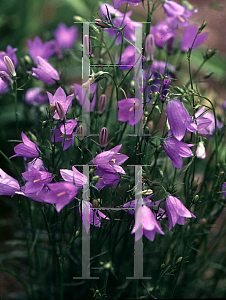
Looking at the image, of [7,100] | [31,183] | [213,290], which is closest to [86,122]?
[31,183]

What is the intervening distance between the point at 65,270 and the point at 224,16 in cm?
89

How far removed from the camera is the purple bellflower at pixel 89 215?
55 centimetres

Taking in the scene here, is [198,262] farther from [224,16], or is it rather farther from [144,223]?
[224,16]

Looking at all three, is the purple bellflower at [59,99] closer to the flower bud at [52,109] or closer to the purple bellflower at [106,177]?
the flower bud at [52,109]

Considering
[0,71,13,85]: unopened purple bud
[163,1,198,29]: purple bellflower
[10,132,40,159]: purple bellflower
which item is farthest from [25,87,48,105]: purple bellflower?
[163,1,198,29]: purple bellflower

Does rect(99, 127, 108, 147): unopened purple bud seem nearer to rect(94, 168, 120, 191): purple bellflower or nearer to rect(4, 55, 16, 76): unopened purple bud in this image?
rect(94, 168, 120, 191): purple bellflower

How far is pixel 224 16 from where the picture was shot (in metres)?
0.82

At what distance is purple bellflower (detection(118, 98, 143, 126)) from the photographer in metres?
0.60

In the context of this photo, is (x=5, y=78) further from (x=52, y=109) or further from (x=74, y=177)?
(x=74, y=177)

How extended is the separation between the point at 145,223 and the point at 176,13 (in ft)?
1.70

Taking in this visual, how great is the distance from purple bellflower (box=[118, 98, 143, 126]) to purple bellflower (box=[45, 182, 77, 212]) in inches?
8.2

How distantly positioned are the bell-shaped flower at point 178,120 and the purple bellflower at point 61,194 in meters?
0.23

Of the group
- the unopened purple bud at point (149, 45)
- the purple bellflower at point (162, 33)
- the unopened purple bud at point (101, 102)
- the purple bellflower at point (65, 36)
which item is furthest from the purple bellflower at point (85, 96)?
the purple bellflower at point (65, 36)

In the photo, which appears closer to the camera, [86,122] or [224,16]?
[86,122]
